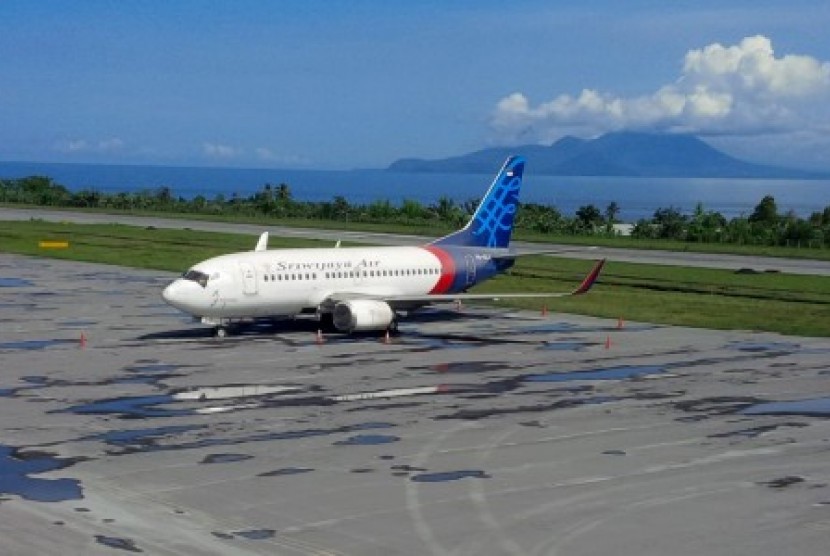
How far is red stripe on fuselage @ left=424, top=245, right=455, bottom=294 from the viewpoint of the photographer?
59.5 meters

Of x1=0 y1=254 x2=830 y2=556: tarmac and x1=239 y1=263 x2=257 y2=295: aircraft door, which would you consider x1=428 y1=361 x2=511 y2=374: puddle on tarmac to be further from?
x1=239 y1=263 x2=257 y2=295: aircraft door

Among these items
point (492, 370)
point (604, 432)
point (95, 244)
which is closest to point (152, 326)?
point (492, 370)

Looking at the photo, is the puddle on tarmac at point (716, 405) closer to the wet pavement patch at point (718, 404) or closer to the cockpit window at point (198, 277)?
the wet pavement patch at point (718, 404)

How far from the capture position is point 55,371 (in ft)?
144

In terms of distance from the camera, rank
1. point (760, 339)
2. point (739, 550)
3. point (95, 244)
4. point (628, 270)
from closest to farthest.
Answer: point (739, 550) < point (760, 339) < point (628, 270) < point (95, 244)

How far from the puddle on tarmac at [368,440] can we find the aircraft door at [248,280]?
20.3m

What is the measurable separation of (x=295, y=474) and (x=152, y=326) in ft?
93.4

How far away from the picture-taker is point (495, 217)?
2537 inches

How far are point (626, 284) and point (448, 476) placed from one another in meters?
49.9

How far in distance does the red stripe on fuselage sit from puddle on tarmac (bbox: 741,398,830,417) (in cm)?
2278

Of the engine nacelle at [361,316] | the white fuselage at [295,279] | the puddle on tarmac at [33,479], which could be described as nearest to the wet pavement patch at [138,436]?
the puddle on tarmac at [33,479]

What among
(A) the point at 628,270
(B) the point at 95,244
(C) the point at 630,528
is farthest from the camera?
(B) the point at 95,244

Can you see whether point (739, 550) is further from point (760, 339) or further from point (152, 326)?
→ point (152, 326)

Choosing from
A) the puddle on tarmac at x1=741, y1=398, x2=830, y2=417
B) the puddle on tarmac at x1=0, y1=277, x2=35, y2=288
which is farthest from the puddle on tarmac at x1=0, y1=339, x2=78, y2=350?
the puddle on tarmac at x1=741, y1=398, x2=830, y2=417
